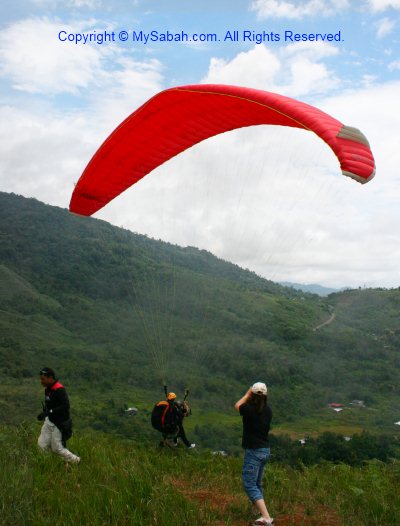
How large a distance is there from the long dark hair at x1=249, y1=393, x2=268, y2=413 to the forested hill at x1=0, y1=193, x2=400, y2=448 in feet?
87.4

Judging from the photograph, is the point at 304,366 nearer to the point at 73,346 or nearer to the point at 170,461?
the point at 73,346

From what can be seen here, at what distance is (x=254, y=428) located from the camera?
4.49m

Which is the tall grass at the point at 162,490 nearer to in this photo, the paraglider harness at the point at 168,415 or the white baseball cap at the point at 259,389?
the paraglider harness at the point at 168,415

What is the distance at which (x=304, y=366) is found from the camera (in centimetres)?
6569

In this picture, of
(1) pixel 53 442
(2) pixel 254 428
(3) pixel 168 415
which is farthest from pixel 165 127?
(2) pixel 254 428

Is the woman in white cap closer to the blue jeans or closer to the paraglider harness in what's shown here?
the blue jeans

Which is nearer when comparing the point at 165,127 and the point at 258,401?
the point at 258,401

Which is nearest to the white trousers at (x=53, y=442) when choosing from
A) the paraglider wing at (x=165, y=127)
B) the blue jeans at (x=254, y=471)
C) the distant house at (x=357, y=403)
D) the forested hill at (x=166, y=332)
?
the blue jeans at (x=254, y=471)

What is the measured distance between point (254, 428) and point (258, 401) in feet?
0.83

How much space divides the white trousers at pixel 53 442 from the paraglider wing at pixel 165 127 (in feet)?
11.8

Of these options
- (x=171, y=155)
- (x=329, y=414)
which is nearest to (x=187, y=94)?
(x=171, y=155)

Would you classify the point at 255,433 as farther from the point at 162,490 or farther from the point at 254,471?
the point at 162,490

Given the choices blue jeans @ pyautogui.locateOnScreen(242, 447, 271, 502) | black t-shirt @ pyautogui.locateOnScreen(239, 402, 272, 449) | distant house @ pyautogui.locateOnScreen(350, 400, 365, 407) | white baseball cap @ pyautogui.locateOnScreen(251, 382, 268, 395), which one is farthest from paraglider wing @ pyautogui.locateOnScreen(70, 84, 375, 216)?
distant house @ pyautogui.locateOnScreen(350, 400, 365, 407)

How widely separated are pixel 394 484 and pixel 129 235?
11374cm
